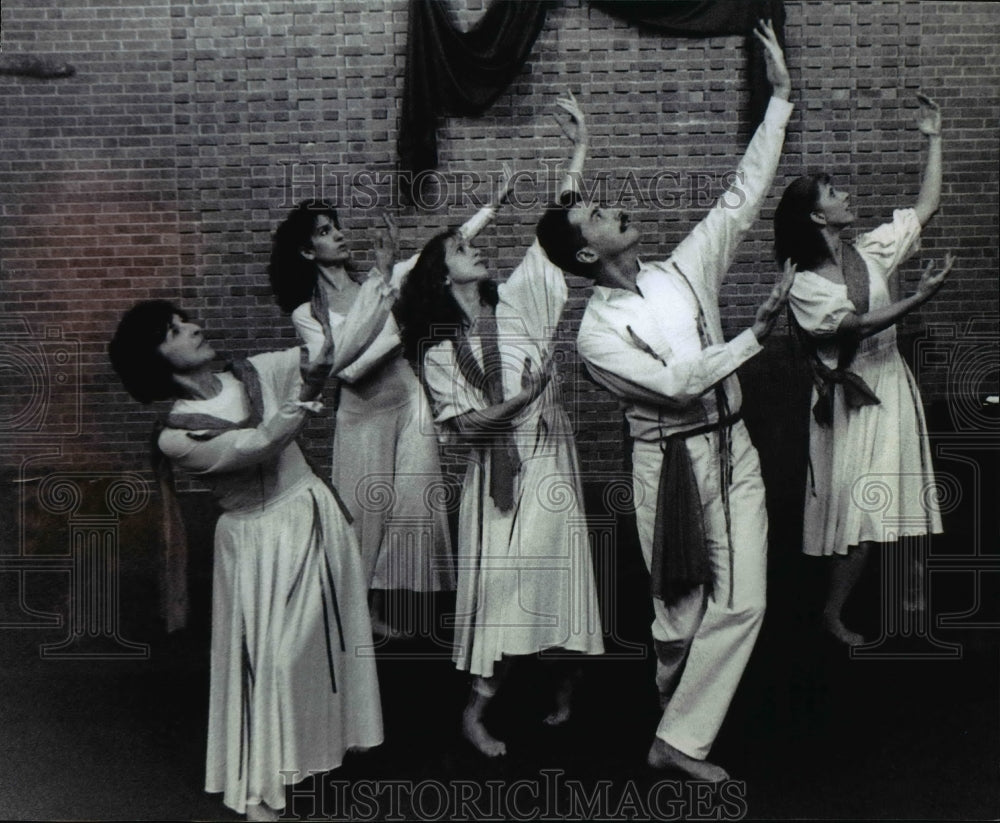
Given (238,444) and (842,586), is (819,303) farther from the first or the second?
(238,444)

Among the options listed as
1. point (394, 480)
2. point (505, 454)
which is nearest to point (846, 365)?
point (505, 454)

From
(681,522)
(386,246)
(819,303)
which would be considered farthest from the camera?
(819,303)

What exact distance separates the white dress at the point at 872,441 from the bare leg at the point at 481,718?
3.74 ft

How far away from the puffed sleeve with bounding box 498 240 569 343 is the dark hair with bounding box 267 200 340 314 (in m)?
0.61

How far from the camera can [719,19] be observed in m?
3.70

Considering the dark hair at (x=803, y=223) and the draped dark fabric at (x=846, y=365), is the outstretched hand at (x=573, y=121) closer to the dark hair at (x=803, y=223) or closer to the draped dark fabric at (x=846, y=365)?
the dark hair at (x=803, y=223)

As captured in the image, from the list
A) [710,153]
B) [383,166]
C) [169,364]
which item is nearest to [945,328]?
[710,153]

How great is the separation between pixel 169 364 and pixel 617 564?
1502 millimetres

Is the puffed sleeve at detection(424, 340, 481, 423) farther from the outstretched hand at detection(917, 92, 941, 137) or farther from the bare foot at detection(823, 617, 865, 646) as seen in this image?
the outstretched hand at detection(917, 92, 941, 137)

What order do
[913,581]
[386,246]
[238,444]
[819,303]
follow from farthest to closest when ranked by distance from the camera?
[913,581]
[819,303]
[386,246]
[238,444]

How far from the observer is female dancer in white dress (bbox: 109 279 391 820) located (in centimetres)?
327

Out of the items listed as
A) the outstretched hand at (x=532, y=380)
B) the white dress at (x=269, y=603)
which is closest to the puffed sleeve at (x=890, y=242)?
the outstretched hand at (x=532, y=380)

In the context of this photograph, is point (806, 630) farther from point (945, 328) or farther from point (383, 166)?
point (383, 166)

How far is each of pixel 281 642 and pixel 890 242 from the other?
2.28 meters
